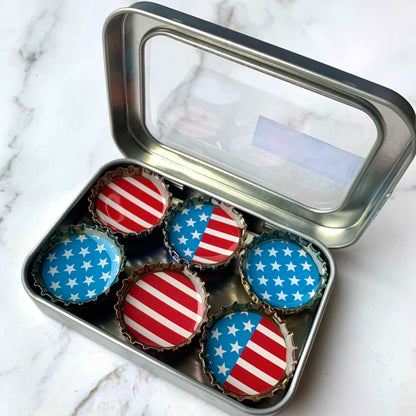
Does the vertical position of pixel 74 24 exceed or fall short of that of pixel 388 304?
it exceeds it

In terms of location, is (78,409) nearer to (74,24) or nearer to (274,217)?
(274,217)

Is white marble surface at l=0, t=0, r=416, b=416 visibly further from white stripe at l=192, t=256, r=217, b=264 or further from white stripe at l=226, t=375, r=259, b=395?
white stripe at l=192, t=256, r=217, b=264

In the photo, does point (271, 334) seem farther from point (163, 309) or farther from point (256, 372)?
point (163, 309)

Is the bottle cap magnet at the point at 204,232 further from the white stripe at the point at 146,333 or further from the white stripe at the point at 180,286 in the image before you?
the white stripe at the point at 146,333

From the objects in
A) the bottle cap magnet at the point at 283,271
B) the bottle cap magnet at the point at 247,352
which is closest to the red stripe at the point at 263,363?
the bottle cap magnet at the point at 247,352

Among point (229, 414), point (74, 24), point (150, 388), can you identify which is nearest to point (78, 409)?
point (150, 388)
